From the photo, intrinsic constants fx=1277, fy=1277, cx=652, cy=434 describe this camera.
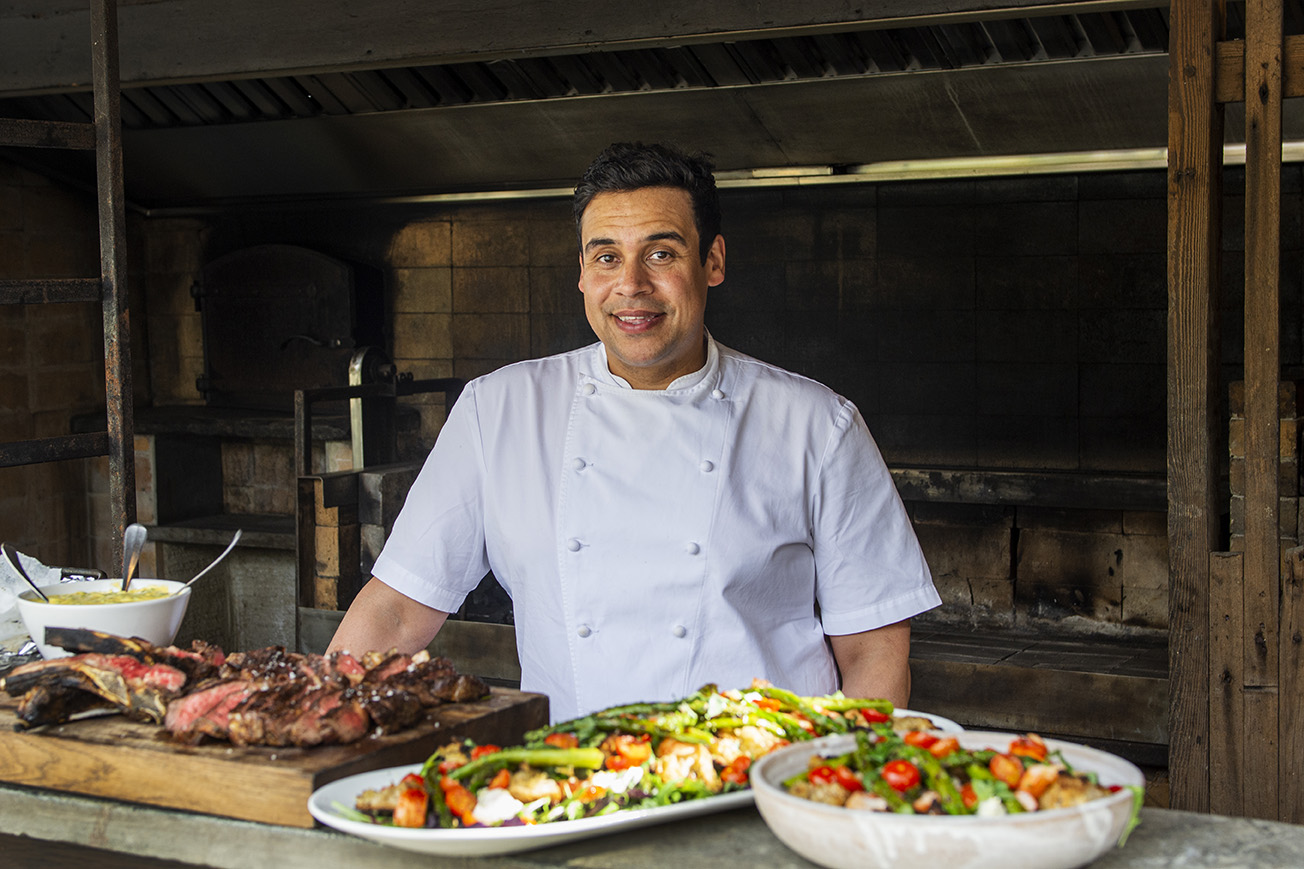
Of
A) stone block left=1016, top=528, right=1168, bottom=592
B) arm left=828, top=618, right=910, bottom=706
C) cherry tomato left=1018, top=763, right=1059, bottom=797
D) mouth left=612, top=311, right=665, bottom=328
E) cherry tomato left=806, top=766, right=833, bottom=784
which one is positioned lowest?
stone block left=1016, top=528, right=1168, bottom=592

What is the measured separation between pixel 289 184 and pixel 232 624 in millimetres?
1964

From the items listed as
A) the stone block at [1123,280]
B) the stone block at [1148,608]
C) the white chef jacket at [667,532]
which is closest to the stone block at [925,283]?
the stone block at [1123,280]

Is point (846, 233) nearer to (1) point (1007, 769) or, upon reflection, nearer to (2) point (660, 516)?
(2) point (660, 516)

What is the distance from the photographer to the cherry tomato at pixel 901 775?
103 cm

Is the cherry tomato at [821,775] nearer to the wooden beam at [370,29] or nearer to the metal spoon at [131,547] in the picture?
the metal spoon at [131,547]

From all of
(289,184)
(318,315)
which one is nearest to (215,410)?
(318,315)

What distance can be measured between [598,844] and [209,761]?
392mm

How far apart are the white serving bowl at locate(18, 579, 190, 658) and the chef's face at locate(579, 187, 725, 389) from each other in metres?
0.72

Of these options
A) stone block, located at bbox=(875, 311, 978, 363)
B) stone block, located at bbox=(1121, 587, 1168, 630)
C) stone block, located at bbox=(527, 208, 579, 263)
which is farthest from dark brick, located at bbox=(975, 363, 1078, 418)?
stone block, located at bbox=(527, 208, 579, 263)

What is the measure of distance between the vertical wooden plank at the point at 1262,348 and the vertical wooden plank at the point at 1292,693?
0.02 m

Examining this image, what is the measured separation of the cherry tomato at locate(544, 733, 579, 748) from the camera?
3.90 ft

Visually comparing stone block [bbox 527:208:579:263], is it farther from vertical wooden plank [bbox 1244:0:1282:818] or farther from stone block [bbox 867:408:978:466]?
vertical wooden plank [bbox 1244:0:1282:818]

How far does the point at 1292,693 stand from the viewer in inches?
96.8

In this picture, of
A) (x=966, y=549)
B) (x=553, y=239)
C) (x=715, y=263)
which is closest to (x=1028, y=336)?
(x=966, y=549)
